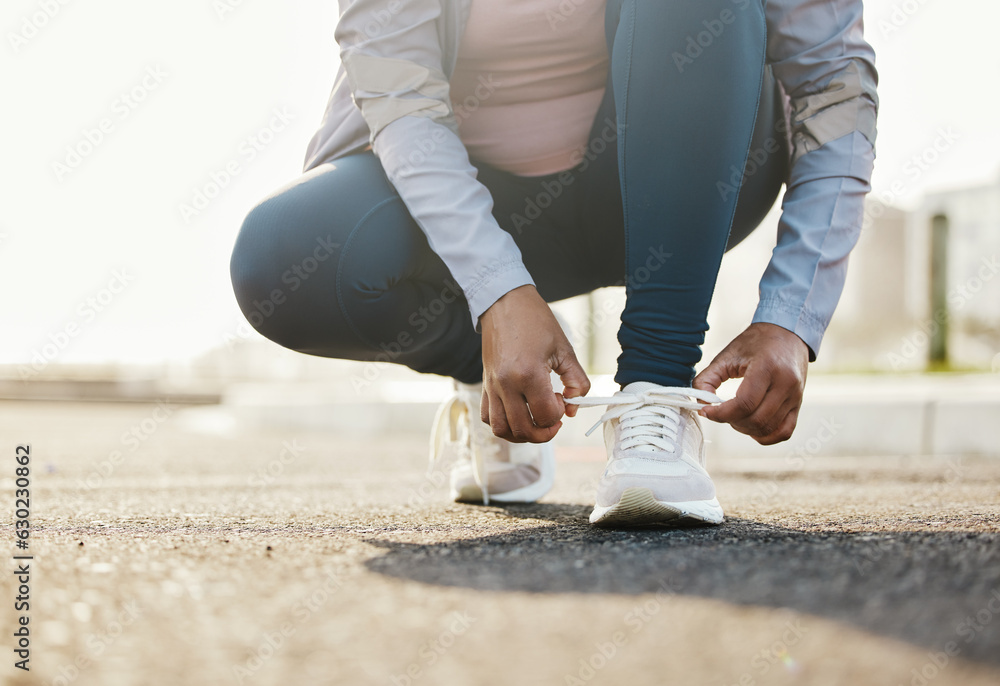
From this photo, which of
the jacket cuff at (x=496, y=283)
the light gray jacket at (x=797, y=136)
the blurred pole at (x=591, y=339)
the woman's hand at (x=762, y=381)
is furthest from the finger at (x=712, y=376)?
the blurred pole at (x=591, y=339)

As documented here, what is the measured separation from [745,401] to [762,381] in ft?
0.11

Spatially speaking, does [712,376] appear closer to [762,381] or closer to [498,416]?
[762,381]

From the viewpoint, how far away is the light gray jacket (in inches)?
39.4

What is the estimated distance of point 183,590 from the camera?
0.62 metres

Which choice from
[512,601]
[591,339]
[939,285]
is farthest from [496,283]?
[939,285]

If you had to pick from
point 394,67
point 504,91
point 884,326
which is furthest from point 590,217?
point 884,326

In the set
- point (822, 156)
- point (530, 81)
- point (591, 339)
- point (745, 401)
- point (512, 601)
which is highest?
point (530, 81)

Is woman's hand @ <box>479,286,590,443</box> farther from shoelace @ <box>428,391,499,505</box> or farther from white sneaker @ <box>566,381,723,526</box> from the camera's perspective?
shoelace @ <box>428,391,499,505</box>

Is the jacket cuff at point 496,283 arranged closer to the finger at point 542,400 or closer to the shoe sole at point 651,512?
the finger at point 542,400

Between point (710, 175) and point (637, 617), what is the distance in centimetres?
57

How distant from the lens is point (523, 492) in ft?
4.41

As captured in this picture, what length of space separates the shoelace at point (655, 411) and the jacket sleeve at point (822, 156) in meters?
0.16

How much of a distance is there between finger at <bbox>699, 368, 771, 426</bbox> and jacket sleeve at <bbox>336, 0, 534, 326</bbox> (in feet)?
0.95

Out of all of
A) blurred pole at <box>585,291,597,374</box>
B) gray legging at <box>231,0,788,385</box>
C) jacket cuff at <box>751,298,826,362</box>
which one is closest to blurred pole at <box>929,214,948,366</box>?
blurred pole at <box>585,291,597,374</box>
